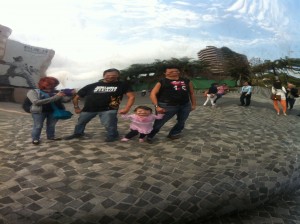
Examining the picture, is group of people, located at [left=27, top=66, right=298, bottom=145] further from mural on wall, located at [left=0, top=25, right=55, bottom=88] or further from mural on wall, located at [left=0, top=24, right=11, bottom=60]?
mural on wall, located at [left=0, top=24, right=11, bottom=60]

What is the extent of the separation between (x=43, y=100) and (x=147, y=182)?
228 cm

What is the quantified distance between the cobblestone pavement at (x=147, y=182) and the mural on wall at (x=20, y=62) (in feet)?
53.5

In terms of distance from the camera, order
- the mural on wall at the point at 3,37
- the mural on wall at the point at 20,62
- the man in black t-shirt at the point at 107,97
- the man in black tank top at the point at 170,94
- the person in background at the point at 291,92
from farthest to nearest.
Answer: the mural on wall at the point at 20,62 < the mural on wall at the point at 3,37 < the person in background at the point at 291,92 < the man in black tank top at the point at 170,94 < the man in black t-shirt at the point at 107,97

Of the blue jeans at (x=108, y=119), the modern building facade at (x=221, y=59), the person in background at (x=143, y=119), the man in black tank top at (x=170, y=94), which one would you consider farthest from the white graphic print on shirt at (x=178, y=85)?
the modern building facade at (x=221, y=59)

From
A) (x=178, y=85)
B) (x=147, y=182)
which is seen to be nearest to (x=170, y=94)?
(x=178, y=85)

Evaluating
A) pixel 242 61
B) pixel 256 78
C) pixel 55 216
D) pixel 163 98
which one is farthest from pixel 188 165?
pixel 242 61

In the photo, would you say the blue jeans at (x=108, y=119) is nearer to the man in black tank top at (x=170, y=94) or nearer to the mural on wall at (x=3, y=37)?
the man in black tank top at (x=170, y=94)

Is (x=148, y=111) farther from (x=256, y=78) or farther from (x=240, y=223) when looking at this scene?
(x=256, y=78)

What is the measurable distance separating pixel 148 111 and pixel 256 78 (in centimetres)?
2206

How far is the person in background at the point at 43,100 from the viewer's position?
188 inches

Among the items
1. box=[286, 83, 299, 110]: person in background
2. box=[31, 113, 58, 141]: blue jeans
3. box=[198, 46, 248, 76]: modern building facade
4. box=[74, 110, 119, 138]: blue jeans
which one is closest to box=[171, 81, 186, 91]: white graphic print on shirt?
box=[74, 110, 119, 138]: blue jeans

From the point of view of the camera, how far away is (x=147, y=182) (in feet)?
11.5

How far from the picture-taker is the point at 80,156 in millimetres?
4137

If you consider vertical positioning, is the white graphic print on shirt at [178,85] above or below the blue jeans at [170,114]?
above
